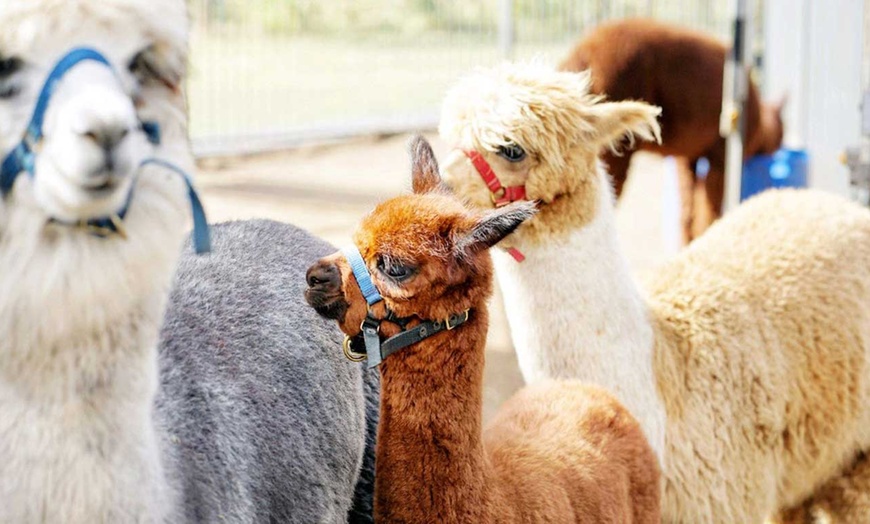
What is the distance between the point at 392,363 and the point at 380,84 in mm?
9682

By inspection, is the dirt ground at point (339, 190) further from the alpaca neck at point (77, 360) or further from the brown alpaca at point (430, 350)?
the alpaca neck at point (77, 360)

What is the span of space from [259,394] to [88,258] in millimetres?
826

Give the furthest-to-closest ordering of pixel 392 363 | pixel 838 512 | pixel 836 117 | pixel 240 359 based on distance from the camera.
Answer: pixel 836 117, pixel 838 512, pixel 392 363, pixel 240 359

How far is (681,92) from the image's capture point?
6.86 m

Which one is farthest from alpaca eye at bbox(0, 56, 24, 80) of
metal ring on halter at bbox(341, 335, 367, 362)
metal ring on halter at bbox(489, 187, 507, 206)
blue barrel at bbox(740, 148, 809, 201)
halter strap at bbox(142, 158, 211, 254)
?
blue barrel at bbox(740, 148, 809, 201)

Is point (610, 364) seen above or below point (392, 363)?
below

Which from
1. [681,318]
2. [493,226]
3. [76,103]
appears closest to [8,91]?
[76,103]

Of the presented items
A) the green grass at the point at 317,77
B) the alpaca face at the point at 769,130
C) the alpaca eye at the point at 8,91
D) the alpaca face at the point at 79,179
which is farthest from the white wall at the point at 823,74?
the alpaca eye at the point at 8,91

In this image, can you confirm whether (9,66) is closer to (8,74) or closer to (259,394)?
(8,74)

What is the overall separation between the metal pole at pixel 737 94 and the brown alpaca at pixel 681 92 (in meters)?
0.49

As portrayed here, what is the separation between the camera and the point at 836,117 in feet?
22.9

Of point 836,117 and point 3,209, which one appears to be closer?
point 3,209

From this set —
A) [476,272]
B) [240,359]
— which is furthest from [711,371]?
[240,359]

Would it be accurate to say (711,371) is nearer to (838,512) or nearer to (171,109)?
(838,512)
